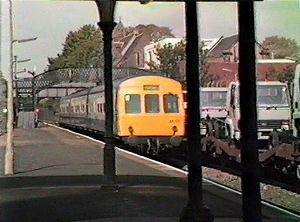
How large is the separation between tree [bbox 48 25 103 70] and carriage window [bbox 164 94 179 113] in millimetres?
6914

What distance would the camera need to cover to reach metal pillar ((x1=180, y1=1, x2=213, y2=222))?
7199 millimetres

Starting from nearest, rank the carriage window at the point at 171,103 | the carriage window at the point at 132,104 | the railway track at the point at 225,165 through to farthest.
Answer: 1. the railway track at the point at 225,165
2. the carriage window at the point at 171,103
3. the carriage window at the point at 132,104

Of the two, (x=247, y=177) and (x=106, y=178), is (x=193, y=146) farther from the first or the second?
(x=106, y=178)

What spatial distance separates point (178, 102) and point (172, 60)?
6578 mm

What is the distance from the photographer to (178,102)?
74.3 feet

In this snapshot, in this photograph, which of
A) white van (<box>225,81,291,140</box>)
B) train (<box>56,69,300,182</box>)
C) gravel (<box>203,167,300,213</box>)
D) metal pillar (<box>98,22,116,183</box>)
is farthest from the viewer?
train (<box>56,69,300,182</box>)

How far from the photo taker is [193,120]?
24.0 feet

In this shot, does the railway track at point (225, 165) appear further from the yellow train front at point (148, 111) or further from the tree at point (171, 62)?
the tree at point (171, 62)

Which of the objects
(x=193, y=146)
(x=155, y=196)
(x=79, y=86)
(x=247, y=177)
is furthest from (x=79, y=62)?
(x=247, y=177)

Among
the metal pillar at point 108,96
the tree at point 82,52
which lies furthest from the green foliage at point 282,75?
the metal pillar at point 108,96

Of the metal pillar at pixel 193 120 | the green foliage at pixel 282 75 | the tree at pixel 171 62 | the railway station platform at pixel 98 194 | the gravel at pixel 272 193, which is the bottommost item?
the gravel at pixel 272 193

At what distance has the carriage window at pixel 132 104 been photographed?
22203mm

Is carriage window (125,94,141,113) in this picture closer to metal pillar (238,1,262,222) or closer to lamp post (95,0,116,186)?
lamp post (95,0,116,186)

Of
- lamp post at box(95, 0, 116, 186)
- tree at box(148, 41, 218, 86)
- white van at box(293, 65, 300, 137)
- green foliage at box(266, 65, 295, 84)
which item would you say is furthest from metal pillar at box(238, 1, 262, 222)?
green foliage at box(266, 65, 295, 84)
